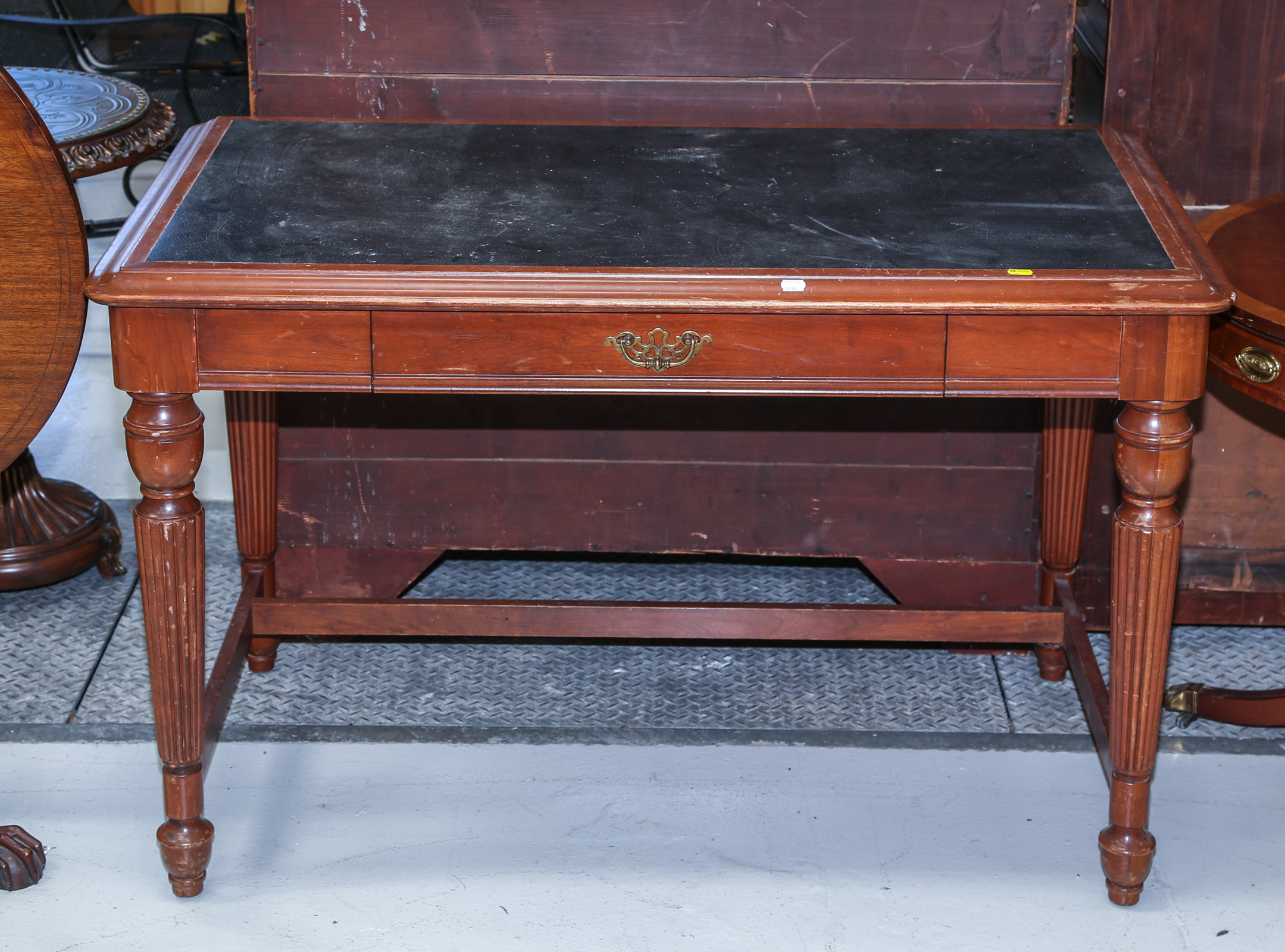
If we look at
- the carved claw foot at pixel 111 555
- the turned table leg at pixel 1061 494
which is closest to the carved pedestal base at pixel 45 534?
the carved claw foot at pixel 111 555

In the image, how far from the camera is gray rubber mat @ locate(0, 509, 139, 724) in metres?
2.46

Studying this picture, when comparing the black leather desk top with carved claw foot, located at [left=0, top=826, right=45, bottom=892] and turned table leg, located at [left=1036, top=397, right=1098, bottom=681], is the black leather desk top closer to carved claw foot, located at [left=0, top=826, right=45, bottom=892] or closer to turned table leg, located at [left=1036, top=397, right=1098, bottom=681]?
turned table leg, located at [left=1036, top=397, right=1098, bottom=681]

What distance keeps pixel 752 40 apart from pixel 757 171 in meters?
0.39

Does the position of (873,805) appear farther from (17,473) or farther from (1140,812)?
(17,473)

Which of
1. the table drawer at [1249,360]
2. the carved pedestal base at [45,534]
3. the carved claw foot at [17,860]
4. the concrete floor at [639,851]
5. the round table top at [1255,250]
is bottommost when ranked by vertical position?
the concrete floor at [639,851]

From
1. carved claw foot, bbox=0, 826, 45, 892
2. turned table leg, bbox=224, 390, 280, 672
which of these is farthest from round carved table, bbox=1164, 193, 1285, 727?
carved claw foot, bbox=0, 826, 45, 892

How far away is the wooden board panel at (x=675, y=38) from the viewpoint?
229 centimetres

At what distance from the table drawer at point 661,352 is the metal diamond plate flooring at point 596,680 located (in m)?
0.83

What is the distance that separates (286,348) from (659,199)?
1.75ft

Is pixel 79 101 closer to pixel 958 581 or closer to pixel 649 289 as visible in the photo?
pixel 649 289

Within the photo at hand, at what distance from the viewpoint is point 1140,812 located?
6.48 feet

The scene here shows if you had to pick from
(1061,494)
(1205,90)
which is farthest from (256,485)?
(1205,90)

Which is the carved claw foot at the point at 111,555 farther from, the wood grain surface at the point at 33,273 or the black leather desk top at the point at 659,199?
the black leather desk top at the point at 659,199

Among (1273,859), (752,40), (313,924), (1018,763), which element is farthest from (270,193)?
(1273,859)
